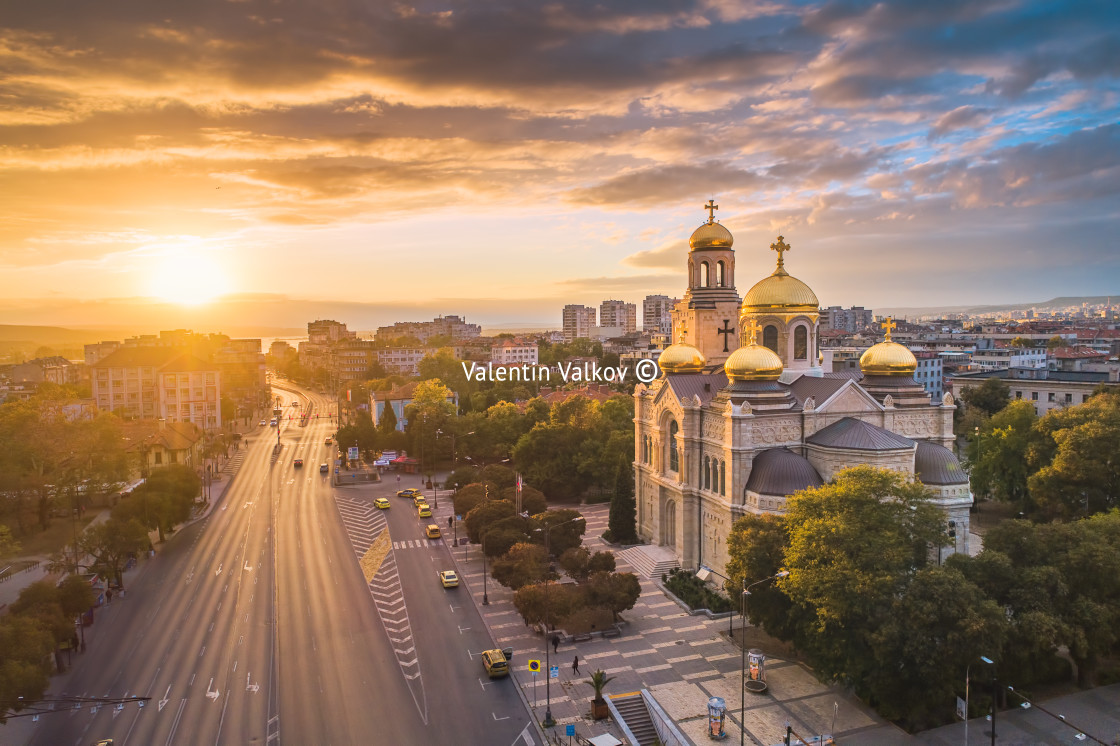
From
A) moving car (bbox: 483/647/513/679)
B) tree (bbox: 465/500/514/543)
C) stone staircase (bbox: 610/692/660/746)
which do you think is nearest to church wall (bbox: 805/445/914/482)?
stone staircase (bbox: 610/692/660/746)

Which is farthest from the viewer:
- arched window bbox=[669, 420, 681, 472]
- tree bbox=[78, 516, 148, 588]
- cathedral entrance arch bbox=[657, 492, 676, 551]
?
cathedral entrance arch bbox=[657, 492, 676, 551]

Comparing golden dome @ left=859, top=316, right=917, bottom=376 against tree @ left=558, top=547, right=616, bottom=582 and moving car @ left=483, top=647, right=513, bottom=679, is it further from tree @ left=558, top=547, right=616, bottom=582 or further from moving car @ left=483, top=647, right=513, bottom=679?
moving car @ left=483, top=647, right=513, bottom=679

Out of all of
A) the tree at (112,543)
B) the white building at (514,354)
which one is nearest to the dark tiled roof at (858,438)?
the tree at (112,543)

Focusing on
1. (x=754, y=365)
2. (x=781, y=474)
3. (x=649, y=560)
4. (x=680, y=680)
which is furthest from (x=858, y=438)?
(x=680, y=680)

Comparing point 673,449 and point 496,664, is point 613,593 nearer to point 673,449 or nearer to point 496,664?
point 496,664

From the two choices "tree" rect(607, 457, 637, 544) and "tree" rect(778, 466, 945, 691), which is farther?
"tree" rect(607, 457, 637, 544)

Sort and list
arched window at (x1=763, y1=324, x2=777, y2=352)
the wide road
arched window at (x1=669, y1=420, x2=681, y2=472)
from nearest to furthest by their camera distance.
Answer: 1. the wide road
2. arched window at (x1=669, y1=420, x2=681, y2=472)
3. arched window at (x1=763, y1=324, x2=777, y2=352)
